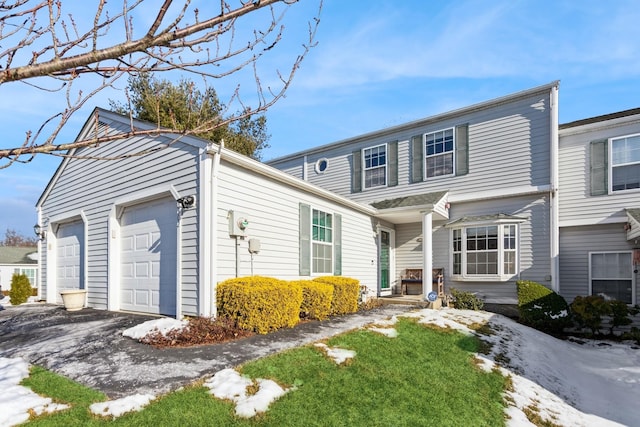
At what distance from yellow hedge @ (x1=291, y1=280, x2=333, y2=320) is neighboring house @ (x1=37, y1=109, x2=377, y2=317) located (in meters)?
0.78

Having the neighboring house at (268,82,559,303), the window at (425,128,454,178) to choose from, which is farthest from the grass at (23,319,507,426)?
the window at (425,128,454,178)

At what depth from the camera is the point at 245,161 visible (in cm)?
734

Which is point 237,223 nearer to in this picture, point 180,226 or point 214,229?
point 214,229

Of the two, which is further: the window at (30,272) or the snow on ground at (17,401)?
the window at (30,272)

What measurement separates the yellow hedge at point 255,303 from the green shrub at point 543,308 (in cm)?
641

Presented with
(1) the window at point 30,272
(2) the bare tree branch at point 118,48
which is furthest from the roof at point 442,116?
(1) the window at point 30,272

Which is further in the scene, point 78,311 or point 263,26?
point 78,311

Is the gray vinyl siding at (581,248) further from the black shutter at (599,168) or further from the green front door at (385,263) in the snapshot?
the green front door at (385,263)

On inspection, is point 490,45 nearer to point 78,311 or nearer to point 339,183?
point 339,183

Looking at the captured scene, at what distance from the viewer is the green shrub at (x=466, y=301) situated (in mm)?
10531

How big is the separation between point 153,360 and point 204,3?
14.0 ft

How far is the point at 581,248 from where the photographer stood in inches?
409

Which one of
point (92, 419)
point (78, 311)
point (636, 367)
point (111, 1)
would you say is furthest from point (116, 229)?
point (636, 367)

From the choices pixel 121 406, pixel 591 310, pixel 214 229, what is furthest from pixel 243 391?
pixel 591 310
